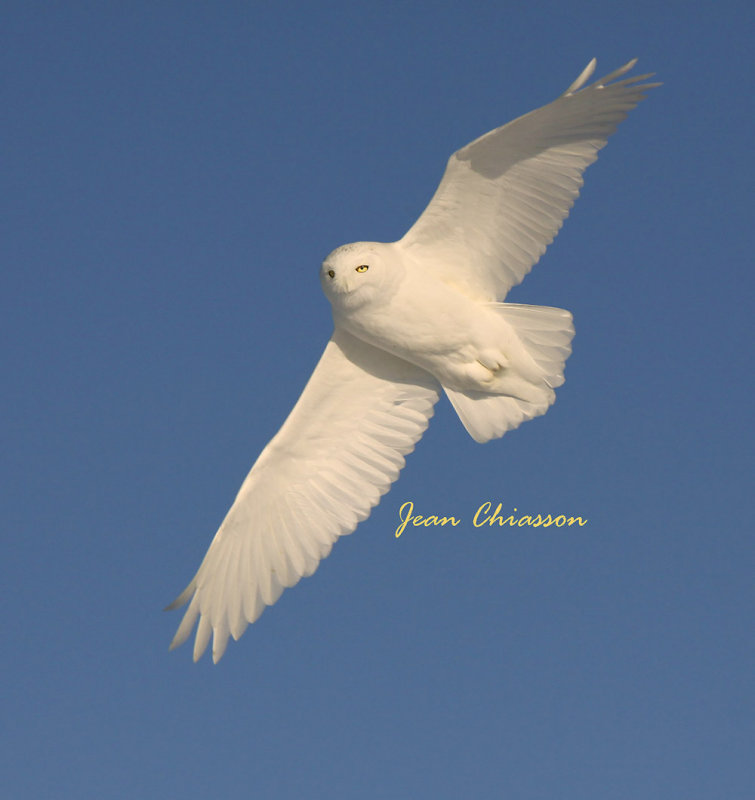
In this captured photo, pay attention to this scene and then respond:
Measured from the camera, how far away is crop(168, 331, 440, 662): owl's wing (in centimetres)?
1093

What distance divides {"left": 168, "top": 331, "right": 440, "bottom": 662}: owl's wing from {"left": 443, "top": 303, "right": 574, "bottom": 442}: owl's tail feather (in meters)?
0.51

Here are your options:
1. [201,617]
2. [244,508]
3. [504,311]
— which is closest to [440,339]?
[504,311]

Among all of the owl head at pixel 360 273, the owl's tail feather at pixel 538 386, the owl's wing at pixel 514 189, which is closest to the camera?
the owl's wing at pixel 514 189

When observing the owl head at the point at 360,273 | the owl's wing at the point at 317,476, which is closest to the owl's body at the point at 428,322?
the owl head at the point at 360,273

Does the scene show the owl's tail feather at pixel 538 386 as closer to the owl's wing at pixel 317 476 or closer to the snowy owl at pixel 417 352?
the snowy owl at pixel 417 352

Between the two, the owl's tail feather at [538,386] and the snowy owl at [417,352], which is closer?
the snowy owl at [417,352]

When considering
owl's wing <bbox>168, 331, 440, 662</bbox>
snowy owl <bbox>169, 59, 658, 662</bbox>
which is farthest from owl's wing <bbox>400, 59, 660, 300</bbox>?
owl's wing <bbox>168, 331, 440, 662</bbox>

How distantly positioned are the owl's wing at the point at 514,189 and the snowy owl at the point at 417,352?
0.04 ft

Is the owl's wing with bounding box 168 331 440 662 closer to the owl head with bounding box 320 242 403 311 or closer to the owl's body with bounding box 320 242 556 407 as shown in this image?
the owl's body with bounding box 320 242 556 407

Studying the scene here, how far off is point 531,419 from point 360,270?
215cm

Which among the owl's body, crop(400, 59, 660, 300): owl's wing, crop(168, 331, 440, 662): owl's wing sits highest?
crop(400, 59, 660, 300): owl's wing

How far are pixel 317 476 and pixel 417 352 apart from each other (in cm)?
159

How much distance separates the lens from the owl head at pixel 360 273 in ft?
32.6

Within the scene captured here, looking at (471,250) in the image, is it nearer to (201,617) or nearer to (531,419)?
(531,419)
